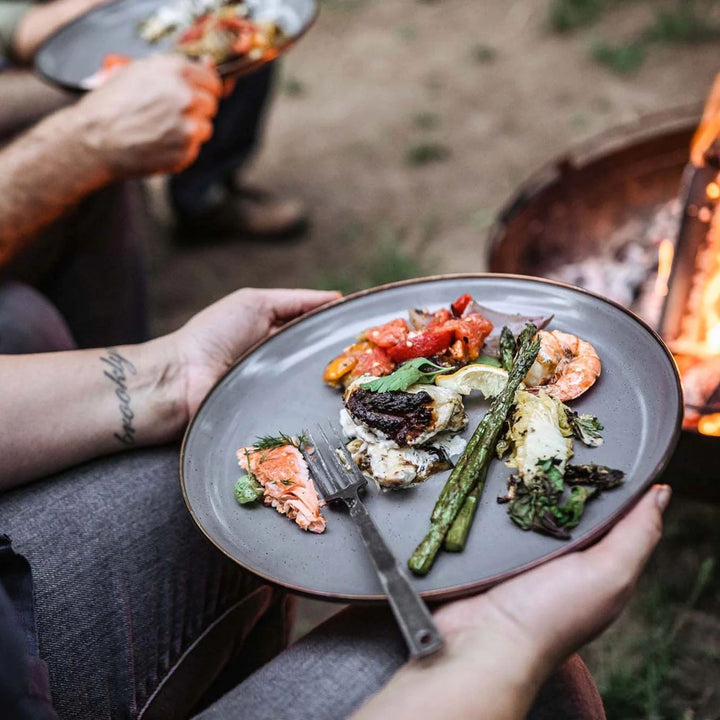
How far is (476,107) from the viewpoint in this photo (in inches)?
241

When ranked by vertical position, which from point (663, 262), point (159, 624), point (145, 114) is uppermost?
point (145, 114)

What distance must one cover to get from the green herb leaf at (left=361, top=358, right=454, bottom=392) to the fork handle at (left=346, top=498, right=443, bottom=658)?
1.25ft

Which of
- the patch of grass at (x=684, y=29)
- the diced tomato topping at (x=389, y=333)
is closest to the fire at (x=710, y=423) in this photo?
the diced tomato topping at (x=389, y=333)

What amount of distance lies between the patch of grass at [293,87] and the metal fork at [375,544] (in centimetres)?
549

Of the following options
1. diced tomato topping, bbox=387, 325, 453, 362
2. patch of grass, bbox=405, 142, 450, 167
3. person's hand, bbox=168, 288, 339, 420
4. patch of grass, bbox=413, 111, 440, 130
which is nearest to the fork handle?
diced tomato topping, bbox=387, 325, 453, 362

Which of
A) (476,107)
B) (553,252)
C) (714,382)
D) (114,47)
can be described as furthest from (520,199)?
(476,107)

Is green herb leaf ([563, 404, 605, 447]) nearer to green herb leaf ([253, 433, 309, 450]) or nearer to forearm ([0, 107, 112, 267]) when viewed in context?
green herb leaf ([253, 433, 309, 450])

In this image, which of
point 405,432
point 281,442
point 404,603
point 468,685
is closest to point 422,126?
point 281,442

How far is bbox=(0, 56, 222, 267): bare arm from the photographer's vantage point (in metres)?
2.97

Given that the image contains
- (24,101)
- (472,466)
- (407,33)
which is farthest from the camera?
(407,33)

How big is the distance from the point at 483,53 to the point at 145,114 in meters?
4.51

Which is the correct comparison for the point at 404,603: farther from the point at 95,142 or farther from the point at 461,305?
the point at 95,142

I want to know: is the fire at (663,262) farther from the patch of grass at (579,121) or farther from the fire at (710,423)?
the patch of grass at (579,121)

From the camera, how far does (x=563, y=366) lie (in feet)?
6.51
